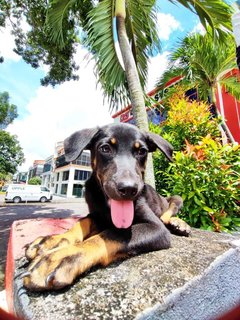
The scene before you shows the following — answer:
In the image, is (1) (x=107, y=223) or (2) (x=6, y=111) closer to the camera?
(1) (x=107, y=223)

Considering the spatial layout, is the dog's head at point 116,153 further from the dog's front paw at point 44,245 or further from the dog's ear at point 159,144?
the dog's front paw at point 44,245

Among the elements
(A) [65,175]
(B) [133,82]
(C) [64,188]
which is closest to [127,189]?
(B) [133,82]

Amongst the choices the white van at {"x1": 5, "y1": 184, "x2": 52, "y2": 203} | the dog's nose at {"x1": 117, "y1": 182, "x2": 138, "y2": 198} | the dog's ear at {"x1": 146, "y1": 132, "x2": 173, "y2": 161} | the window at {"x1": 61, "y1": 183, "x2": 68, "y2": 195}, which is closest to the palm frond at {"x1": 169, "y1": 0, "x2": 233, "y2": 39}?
the dog's ear at {"x1": 146, "y1": 132, "x2": 173, "y2": 161}

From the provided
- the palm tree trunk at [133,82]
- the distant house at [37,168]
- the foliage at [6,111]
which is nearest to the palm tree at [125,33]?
the palm tree trunk at [133,82]

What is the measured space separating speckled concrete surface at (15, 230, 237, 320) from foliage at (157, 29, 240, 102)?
25.4ft

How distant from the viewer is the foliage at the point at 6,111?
70.9 ft

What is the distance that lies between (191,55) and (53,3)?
5.27m

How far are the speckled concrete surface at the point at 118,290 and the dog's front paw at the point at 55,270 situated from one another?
0.05m

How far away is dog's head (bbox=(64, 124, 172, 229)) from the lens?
1.63m

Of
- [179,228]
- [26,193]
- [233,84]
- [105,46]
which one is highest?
[233,84]

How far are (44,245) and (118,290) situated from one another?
2.43ft

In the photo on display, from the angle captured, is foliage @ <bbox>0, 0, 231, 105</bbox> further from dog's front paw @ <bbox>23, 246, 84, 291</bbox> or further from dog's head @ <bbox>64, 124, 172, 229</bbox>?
dog's front paw @ <bbox>23, 246, 84, 291</bbox>

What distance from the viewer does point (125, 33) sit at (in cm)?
497

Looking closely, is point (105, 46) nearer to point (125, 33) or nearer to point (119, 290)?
point (125, 33)
